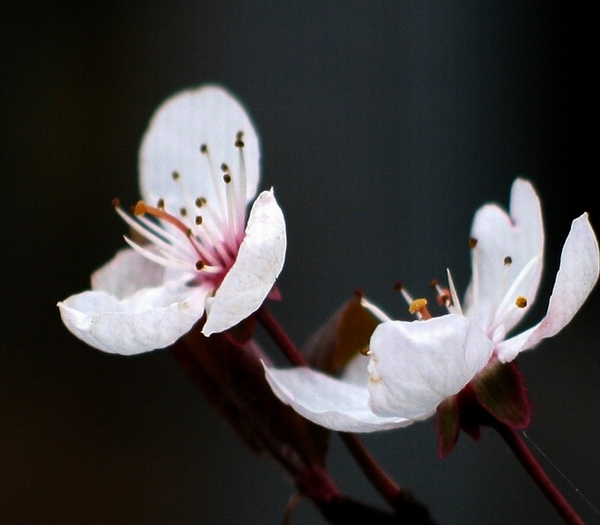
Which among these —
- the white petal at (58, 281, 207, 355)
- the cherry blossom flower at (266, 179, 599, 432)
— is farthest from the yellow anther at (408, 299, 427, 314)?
the white petal at (58, 281, 207, 355)

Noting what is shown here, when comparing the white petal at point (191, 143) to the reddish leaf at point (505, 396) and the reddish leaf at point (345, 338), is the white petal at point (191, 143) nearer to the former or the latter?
the reddish leaf at point (345, 338)

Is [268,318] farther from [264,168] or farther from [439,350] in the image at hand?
[264,168]

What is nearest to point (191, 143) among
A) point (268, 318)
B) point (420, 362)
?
point (268, 318)

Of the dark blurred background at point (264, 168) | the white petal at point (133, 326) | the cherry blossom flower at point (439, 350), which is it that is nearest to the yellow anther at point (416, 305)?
the cherry blossom flower at point (439, 350)

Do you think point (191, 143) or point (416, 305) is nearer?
point (416, 305)

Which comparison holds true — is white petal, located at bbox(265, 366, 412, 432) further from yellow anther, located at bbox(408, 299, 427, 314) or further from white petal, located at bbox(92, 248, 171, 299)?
white petal, located at bbox(92, 248, 171, 299)
